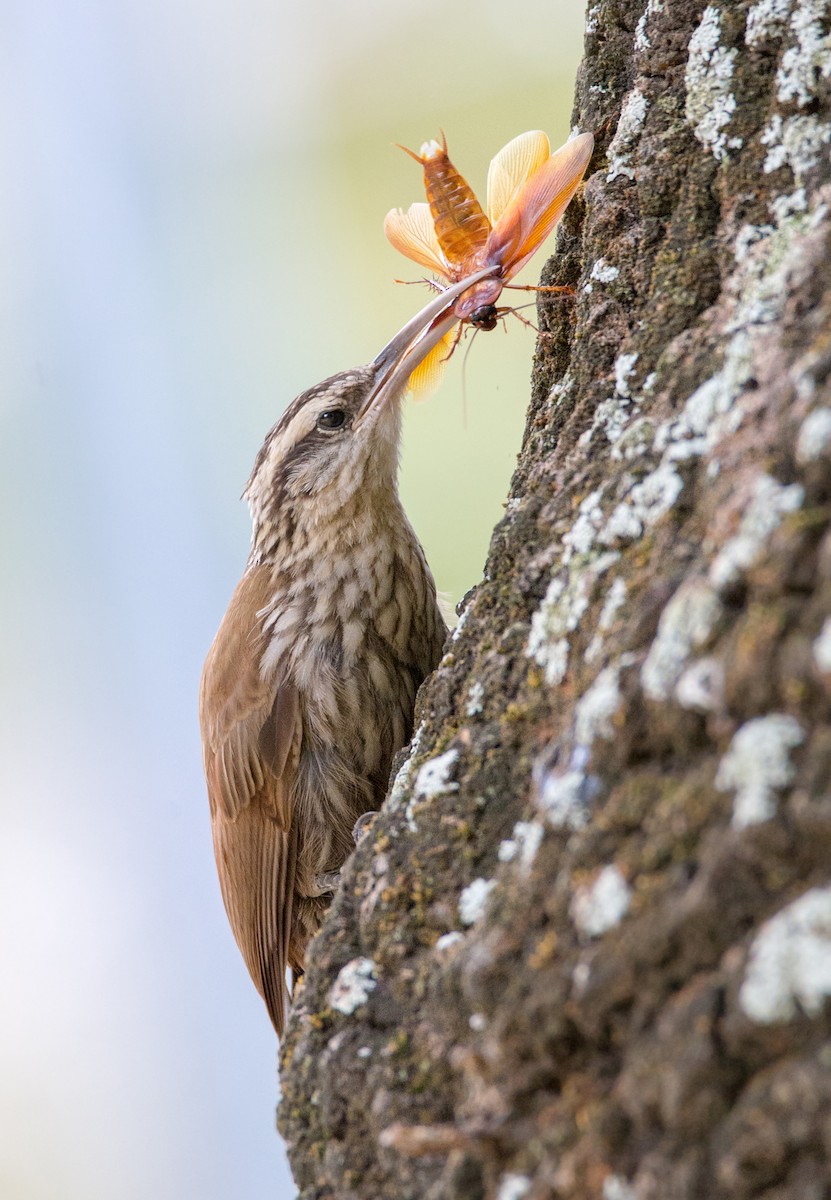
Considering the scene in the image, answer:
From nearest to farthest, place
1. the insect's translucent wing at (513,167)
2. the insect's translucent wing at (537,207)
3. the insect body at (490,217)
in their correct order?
the insect's translucent wing at (537,207) < the insect body at (490,217) < the insect's translucent wing at (513,167)

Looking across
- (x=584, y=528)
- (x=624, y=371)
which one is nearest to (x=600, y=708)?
(x=584, y=528)

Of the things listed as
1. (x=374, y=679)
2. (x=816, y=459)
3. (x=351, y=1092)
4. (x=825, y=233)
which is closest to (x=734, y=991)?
(x=816, y=459)

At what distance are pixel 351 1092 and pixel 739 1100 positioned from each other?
72 centimetres

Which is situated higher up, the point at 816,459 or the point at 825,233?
the point at 825,233

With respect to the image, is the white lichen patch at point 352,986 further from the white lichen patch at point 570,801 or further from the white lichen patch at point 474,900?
the white lichen patch at point 570,801

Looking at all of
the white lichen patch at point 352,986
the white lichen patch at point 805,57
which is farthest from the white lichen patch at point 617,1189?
the white lichen patch at point 805,57

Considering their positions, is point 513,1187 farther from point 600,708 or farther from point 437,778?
point 437,778

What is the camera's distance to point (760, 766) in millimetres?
1332

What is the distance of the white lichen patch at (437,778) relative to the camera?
1.96 metres

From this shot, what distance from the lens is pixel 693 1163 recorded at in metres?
1.28

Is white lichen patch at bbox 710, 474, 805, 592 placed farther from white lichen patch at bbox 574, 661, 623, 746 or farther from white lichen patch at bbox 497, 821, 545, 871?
white lichen patch at bbox 497, 821, 545, 871

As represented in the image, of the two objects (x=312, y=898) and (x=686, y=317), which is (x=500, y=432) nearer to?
(x=312, y=898)

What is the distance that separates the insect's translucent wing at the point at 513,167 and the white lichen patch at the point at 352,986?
5.72ft

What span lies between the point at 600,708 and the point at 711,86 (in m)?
1.18
